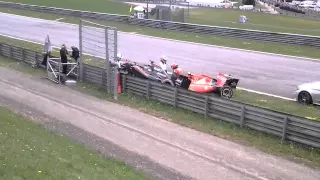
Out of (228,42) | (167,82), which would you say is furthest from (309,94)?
(228,42)

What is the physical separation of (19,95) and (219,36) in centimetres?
2255

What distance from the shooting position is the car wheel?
17.3 m

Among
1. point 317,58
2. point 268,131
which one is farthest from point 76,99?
point 317,58

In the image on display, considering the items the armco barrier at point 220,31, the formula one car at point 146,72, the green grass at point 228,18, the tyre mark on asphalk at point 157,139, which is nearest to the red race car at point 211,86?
the formula one car at point 146,72

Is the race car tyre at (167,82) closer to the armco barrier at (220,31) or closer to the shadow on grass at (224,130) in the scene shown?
the shadow on grass at (224,130)

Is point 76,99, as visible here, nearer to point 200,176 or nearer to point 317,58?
point 200,176

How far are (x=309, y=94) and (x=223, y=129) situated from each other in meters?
5.08

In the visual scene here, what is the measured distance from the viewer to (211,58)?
91.4 ft

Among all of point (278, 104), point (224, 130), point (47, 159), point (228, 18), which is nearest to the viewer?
point (47, 159)

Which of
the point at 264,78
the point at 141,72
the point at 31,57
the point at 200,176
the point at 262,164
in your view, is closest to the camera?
the point at 200,176

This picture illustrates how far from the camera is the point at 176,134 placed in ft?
44.4

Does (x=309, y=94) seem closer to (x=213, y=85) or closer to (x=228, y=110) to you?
(x=213, y=85)

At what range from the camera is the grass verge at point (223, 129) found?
12.1m

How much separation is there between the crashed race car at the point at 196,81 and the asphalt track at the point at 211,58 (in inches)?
84.7
